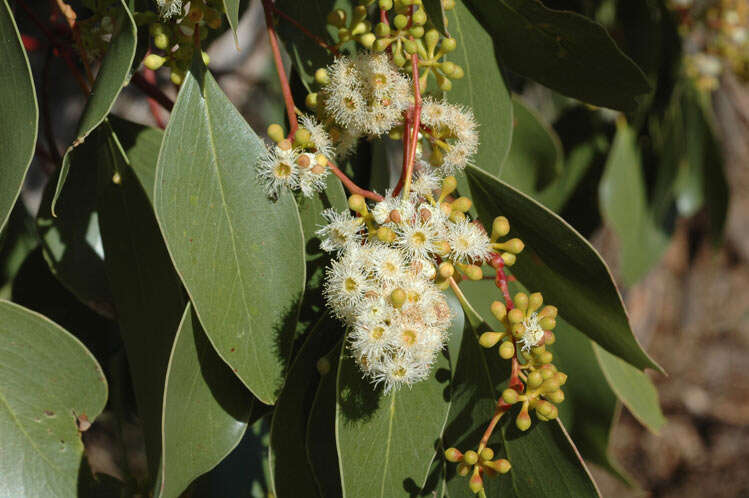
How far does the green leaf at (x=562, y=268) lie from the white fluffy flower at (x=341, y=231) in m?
0.22

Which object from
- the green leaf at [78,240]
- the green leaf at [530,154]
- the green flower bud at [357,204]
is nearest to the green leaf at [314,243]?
the green flower bud at [357,204]

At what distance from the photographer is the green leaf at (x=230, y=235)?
89 centimetres

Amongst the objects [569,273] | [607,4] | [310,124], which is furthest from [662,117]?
[310,124]

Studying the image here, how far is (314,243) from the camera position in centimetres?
104

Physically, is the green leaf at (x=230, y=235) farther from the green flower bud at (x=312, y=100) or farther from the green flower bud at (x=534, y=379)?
the green flower bud at (x=534, y=379)

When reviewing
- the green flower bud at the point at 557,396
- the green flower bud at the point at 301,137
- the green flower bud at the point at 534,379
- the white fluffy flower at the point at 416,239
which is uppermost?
the green flower bud at the point at 301,137

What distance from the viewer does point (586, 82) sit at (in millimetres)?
1134

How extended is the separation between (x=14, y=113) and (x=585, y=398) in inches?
44.1

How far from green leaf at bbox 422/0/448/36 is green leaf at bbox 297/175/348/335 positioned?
27cm

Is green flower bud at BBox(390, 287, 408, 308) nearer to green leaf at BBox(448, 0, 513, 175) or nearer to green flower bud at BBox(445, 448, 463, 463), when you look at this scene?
green flower bud at BBox(445, 448, 463, 463)

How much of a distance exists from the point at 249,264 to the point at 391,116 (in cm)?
28

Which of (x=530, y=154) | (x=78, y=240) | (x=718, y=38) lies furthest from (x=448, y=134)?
(x=718, y=38)

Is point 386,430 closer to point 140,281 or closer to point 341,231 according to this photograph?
point 341,231

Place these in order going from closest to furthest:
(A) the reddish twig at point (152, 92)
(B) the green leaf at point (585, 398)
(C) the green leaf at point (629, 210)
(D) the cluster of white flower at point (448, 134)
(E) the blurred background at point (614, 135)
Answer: (D) the cluster of white flower at point (448, 134), (A) the reddish twig at point (152, 92), (B) the green leaf at point (585, 398), (E) the blurred background at point (614, 135), (C) the green leaf at point (629, 210)
